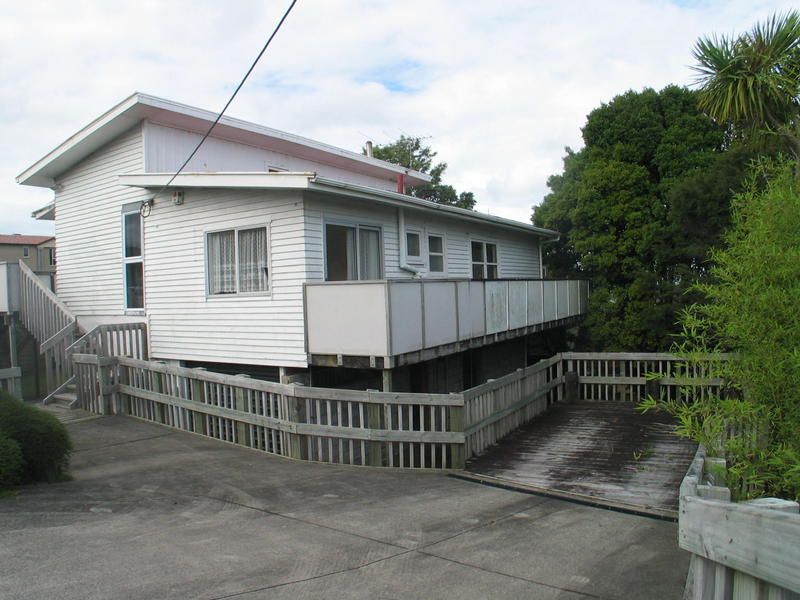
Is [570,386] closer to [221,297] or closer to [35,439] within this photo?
[221,297]

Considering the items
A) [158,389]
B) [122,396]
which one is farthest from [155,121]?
[158,389]

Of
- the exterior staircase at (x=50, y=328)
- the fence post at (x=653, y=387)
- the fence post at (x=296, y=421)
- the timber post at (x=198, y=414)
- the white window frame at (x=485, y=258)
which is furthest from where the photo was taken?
the white window frame at (x=485, y=258)

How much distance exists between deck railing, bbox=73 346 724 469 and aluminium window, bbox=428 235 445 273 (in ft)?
11.4

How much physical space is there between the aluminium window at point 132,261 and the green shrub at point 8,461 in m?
7.65

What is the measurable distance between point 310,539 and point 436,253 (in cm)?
986

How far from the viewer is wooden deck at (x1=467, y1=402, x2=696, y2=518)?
7.89 metres

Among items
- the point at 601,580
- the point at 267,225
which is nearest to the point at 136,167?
the point at 267,225

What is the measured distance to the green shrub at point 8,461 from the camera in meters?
6.95

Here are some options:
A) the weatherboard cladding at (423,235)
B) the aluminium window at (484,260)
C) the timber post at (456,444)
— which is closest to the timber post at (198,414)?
the weatherboard cladding at (423,235)

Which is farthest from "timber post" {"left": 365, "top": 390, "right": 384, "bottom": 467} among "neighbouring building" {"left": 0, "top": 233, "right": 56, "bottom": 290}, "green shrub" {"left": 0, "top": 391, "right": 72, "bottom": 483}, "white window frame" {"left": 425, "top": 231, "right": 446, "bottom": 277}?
"neighbouring building" {"left": 0, "top": 233, "right": 56, "bottom": 290}

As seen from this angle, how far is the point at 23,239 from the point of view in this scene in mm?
57562

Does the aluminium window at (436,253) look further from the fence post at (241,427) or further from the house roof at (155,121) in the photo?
the fence post at (241,427)

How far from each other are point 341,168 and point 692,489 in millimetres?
17302

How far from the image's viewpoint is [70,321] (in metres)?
14.3
